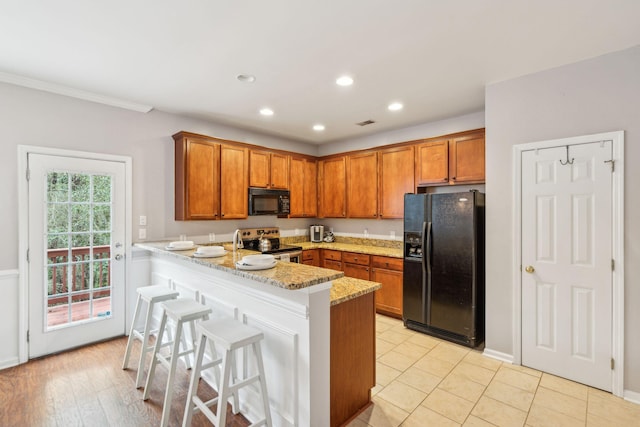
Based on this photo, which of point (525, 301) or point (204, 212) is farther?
point (204, 212)

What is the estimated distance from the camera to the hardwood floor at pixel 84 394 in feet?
7.06

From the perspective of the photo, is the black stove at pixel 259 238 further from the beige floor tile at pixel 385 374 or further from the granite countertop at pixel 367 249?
the beige floor tile at pixel 385 374

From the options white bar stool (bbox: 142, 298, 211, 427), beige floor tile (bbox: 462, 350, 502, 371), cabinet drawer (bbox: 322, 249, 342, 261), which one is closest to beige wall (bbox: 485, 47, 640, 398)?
beige floor tile (bbox: 462, 350, 502, 371)

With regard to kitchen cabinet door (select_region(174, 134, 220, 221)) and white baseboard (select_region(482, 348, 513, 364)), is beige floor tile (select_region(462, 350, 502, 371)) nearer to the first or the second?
white baseboard (select_region(482, 348, 513, 364))

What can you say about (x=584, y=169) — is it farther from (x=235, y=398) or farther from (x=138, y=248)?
(x=138, y=248)

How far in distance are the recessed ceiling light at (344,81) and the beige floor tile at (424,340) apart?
2841 millimetres

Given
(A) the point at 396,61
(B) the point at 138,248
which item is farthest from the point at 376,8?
(B) the point at 138,248

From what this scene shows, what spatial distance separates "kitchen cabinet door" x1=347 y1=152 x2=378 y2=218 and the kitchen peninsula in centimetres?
248

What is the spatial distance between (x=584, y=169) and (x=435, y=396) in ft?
7.25

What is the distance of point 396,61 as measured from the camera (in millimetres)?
2557

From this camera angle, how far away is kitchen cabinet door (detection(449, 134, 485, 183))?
369 centimetres

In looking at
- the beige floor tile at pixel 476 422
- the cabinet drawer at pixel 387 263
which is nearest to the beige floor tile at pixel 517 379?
the beige floor tile at pixel 476 422

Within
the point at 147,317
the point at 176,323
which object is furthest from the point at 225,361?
the point at 147,317

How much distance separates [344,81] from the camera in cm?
294
